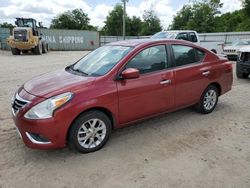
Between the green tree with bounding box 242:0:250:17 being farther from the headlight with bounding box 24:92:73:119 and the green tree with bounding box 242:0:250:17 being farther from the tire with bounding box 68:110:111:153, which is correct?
the headlight with bounding box 24:92:73:119

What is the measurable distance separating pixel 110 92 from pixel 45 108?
945 millimetres

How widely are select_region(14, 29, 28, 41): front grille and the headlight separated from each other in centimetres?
1943

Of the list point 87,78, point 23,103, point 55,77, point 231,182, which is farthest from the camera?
point 55,77

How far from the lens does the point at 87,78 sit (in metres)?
3.92

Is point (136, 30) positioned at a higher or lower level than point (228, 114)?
higher

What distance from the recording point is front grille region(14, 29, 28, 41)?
21.0 meters

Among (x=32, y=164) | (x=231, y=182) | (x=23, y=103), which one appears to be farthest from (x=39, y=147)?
Result: (x=231, y=182)

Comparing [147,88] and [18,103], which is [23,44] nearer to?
[18,103]

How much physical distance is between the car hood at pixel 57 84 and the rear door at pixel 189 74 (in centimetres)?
171

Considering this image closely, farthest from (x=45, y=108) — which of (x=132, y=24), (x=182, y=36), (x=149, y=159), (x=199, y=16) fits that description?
(x=132, y=24)

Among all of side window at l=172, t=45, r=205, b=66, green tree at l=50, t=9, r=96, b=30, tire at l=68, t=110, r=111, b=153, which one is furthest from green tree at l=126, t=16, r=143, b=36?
tire at l=68, t=110, r=111, b=153

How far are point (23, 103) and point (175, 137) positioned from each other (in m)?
2.44

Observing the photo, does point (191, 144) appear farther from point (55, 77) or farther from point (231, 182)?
point (55, 77)

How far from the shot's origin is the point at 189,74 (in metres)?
4.86
